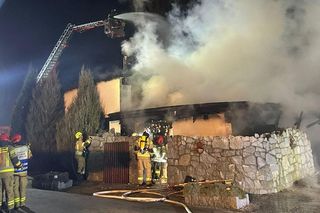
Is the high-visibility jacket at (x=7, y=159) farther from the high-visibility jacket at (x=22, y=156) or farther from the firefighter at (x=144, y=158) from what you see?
the firefighter at (x=144, y=158)

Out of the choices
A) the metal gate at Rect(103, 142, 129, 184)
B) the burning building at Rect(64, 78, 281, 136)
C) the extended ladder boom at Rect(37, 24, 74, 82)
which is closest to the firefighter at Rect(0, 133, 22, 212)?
the metal gate at Rect(103, 142, 129, 184)

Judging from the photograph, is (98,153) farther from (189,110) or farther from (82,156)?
(189,110)

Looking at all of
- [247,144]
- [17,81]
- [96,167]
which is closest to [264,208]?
[247,144]

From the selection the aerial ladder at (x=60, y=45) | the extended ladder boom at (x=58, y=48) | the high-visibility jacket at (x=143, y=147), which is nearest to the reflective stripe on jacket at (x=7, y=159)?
the high-visibility jacket at (x=143, y=147)

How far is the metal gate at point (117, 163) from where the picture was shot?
1136 cm

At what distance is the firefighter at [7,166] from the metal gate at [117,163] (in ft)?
16.1

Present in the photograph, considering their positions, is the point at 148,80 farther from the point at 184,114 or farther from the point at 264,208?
the point at 264,208

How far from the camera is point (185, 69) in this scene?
15.6m

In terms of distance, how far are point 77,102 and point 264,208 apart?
11.1 m

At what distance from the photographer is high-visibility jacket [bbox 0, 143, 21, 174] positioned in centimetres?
669

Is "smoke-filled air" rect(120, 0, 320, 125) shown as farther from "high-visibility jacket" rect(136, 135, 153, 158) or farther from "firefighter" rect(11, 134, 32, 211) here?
"firefighter" rect(11, 134, 32, 211)

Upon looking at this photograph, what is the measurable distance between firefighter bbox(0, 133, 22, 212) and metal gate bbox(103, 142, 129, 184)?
4.91 metres

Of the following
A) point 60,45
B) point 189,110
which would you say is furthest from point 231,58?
point 60,45

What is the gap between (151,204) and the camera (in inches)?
305
